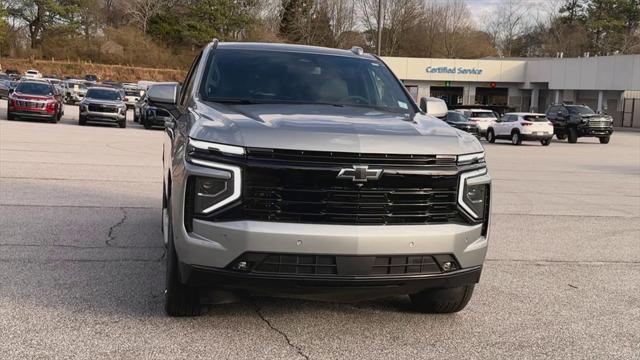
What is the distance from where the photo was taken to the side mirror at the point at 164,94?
6090 mm

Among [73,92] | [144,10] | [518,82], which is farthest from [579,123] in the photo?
[144,10]

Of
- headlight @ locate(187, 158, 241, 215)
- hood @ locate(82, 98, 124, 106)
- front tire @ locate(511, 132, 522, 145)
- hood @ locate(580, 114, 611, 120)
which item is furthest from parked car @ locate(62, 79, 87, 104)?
headlight @ locate(187, 158, 241, 215)

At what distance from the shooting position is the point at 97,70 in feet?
266

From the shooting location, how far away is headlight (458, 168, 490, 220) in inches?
175

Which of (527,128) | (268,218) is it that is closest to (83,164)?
(268,218)

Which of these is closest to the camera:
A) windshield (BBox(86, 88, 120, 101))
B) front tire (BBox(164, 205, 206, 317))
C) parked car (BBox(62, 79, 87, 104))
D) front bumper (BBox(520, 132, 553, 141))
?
front tire (BBox(164, 205, 206, 317))

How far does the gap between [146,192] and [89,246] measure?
3.89 metres

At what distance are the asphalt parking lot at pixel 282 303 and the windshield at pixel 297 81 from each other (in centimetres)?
164

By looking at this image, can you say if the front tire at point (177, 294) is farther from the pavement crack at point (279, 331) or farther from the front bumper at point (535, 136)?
the front bumper at point (535, 136)

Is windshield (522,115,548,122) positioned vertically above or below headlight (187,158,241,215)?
above

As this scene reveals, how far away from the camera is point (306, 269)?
13.6 ft

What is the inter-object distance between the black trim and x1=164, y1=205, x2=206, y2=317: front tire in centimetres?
23

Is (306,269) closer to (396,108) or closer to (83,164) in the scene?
(396,108)

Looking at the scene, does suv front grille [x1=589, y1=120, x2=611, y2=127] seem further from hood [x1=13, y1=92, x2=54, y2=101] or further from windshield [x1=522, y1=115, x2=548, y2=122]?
hood [x1=13, y1=92, x2=54, y2=101]
